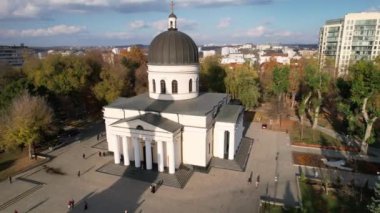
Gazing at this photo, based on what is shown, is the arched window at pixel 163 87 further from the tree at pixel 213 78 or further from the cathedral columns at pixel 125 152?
the tree at pixel 213 78

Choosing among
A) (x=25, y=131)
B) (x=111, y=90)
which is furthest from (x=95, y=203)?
(x=111, y=90)

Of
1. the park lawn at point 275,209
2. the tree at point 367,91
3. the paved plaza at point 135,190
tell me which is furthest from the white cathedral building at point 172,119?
the tree at point 367,91

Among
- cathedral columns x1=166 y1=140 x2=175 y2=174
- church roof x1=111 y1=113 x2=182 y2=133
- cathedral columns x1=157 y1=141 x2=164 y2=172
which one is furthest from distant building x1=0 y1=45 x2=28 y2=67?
cathedral columns x1=166 y1=140 x2=175 y2=174

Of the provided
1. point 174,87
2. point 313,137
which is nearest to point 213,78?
point 313,137

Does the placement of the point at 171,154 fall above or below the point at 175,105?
below

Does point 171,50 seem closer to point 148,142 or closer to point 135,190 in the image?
point 148,142

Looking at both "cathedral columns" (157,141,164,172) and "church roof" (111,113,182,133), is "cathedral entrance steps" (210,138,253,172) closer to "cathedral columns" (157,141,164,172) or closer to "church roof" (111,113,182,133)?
"cathedral columns" (157,141,164,172)

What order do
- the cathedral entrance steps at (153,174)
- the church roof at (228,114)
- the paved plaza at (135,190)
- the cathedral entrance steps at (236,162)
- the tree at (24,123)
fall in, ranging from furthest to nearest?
the church roof at (228,114)
the tree at (24,123)
the cathedral entrance steps at (236,162)
the cathedral entrance steps at (153,174)
the paved plaza at (135,190)

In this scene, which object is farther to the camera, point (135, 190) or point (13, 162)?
point (13, 162)
